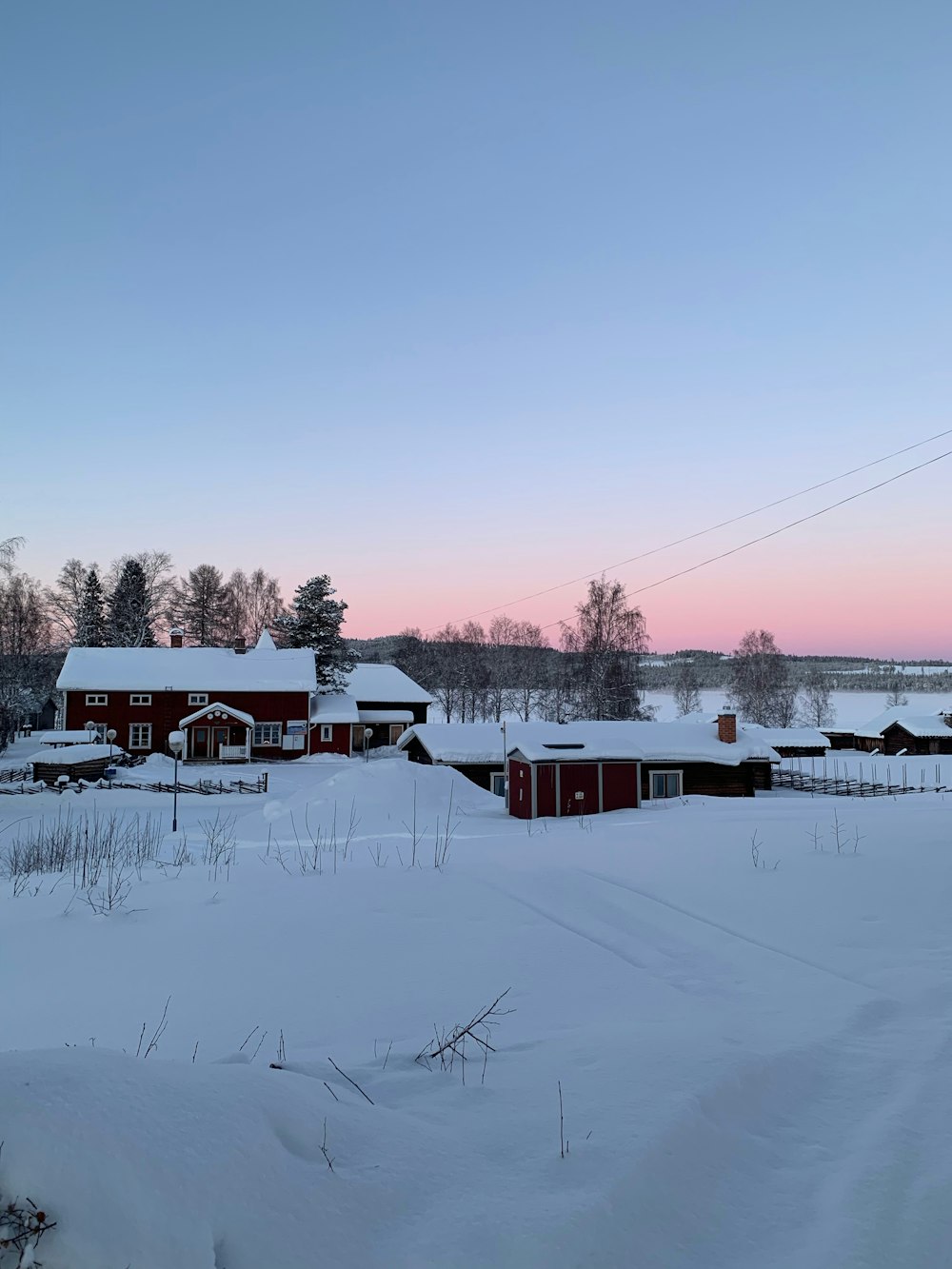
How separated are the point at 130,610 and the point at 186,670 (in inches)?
839

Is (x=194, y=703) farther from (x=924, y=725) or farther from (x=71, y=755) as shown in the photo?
(x=924, y=725)

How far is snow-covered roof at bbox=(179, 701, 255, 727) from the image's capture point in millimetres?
37781

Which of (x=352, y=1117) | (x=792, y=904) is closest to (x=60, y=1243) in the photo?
(x=352, y=1117)

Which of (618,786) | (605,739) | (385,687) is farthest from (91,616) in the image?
(618,786)

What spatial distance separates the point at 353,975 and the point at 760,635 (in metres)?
66.2

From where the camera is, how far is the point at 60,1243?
6.81ft

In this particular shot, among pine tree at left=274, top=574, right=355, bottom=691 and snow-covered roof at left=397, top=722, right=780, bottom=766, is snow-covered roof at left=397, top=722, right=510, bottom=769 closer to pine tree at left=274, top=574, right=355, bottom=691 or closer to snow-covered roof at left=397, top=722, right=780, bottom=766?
snow-covered roof at left=397, top=722, right=780, bottom=766

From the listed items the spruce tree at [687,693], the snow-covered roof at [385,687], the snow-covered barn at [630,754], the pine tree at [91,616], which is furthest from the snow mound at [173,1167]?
the spruce tree at [687,693]

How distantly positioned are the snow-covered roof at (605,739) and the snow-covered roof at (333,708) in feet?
27.8

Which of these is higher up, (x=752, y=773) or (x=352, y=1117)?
(x=352, y=1117)

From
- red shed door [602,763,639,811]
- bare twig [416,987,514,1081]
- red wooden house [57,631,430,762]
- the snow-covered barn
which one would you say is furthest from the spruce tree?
bare twig [416,987,514,1081]

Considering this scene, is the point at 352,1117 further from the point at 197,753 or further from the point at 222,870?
the point at 197,753

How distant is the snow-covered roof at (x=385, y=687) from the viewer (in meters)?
48.0

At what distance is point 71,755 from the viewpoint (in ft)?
99.8
